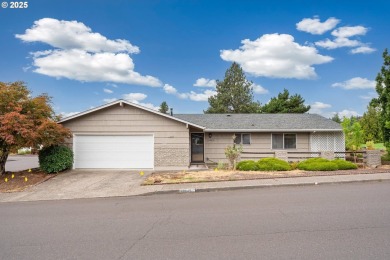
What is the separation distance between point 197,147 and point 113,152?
613 centimetres

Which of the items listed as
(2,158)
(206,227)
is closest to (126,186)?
(206,227)

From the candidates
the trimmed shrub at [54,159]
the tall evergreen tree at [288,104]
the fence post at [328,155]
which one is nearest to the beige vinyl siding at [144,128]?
the trimmed shrub at [54,159]

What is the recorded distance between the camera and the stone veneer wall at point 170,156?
53.8 feet

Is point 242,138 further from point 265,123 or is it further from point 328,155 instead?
point 328,155

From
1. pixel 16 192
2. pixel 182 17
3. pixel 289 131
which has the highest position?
pixel 182 17

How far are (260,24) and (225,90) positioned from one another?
28514mm

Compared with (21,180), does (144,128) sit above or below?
above

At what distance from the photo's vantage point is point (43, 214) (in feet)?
24.6

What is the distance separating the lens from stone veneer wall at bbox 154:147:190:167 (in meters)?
16.4

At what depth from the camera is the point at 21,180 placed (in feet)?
43.7

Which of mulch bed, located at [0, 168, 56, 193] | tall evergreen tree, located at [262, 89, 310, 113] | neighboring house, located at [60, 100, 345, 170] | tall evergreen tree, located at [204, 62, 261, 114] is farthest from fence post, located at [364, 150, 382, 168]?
tall evergreen tree, located at [204, 62, 261, 114]

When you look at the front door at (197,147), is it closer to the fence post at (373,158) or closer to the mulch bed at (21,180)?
the mulch bed at (21,180)

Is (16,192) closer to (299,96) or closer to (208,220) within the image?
(208,220)

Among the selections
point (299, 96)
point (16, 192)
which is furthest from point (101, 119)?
point (299, 96)
